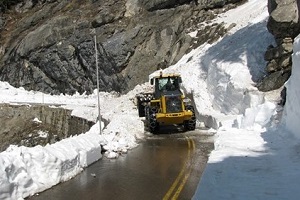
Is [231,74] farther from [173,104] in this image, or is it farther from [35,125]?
[35,125]

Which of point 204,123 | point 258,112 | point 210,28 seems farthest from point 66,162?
point 210,28

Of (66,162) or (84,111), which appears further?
(84,111)

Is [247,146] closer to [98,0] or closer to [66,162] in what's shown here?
[66,162]

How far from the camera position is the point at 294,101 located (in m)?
14.6

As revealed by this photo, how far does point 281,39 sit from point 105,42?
64.8ft

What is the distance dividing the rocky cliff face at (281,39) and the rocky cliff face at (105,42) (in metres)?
11.7

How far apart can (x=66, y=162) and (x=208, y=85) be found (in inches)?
684

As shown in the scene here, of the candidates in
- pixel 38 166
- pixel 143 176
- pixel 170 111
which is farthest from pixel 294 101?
pixel 38 166

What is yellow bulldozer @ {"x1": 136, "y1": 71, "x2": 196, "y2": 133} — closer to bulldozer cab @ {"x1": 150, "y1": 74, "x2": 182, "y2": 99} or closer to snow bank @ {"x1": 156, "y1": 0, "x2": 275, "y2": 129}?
bulldozer cab @ {"x1": 150, "y1": 74, "x2": 182, "y2": 99}

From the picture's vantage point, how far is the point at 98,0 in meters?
44.2

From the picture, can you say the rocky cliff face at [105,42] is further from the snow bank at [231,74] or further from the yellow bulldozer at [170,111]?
the yellow bulldozer at [170,111]

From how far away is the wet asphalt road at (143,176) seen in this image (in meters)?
9.84

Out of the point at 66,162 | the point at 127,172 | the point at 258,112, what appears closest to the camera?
the point at 66,162

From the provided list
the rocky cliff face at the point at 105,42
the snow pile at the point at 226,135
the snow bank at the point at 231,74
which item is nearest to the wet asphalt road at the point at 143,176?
the snow pile at the point at 226,135
